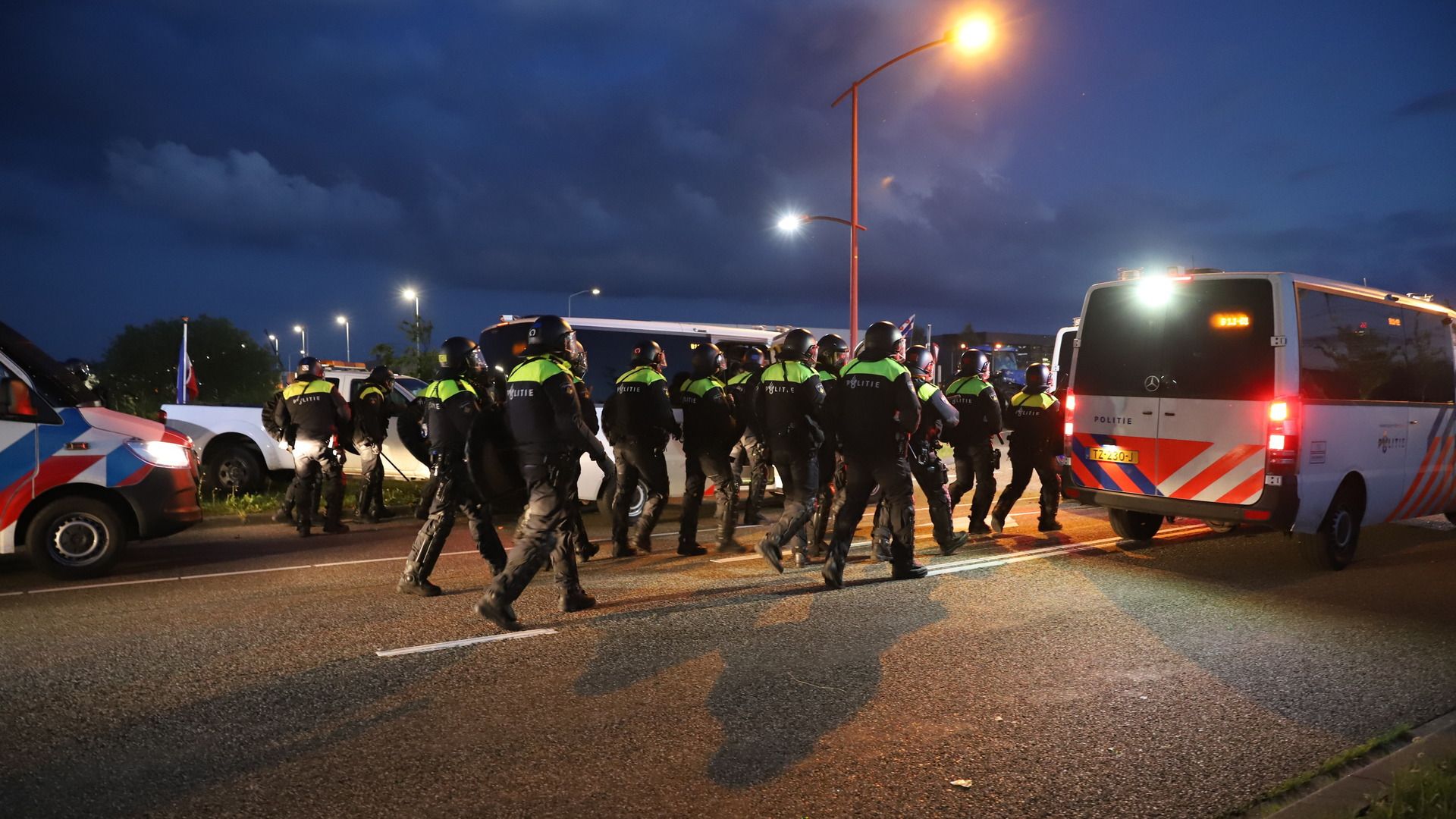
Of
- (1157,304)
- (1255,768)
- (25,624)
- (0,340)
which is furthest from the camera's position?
(1157,304)

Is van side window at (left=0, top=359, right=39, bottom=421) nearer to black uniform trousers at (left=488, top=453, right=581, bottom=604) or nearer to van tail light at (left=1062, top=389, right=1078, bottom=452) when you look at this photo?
black uniform trousers at (left=488, top=453, right=581, bottom=604)

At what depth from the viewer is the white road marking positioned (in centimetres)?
549

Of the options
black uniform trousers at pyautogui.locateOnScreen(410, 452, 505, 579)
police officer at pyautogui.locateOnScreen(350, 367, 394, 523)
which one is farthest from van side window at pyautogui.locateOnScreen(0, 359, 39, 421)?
police officer at pyautogui.locateOnScreen(350, 367, 394, 523)

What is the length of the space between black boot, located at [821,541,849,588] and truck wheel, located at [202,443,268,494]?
9.31 m

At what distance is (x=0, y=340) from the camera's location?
732 centimetres

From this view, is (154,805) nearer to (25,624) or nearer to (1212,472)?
(25,624)

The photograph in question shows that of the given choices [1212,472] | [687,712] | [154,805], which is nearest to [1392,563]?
[1212,472]

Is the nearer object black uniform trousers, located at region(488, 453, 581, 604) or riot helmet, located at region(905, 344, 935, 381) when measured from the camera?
black uniform trousers, located at region(488, 453, 581, 604)

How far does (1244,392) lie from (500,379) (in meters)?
6.56

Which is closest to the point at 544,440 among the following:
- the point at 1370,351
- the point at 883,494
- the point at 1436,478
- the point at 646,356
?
the point at 883,494

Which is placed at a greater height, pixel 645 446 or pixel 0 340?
pixel 0 340

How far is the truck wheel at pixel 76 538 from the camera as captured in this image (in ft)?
24.1

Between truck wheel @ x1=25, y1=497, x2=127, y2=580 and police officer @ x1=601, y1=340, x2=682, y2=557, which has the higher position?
police officer @ x1=601, y1=340, x2=682, y2=557

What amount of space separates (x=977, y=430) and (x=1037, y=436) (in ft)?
2.69
